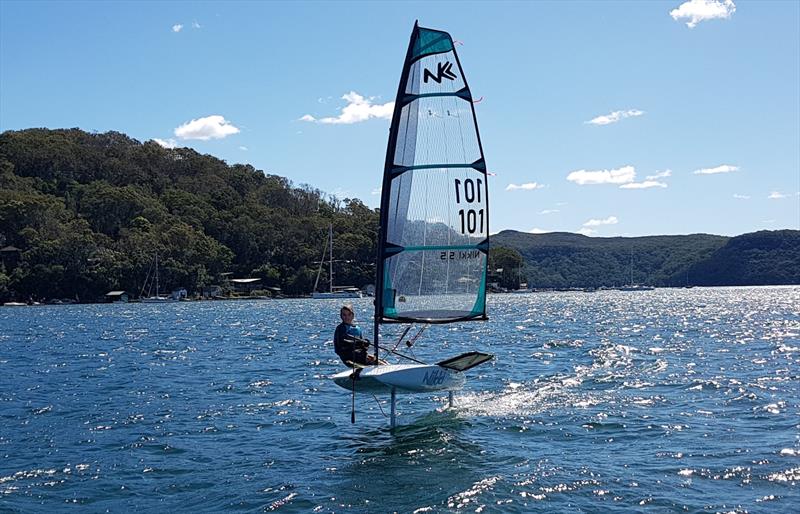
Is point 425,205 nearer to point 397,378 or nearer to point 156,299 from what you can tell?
point 397,378

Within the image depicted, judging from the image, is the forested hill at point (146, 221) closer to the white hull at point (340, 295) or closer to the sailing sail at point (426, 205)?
the white hull at point (340, 295)

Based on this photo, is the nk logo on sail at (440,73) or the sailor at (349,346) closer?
the sailor at (349,346)

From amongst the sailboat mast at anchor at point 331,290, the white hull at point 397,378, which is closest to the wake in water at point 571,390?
the white hull at point 397,378

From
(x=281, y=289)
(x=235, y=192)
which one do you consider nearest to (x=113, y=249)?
(x=281, y=289)

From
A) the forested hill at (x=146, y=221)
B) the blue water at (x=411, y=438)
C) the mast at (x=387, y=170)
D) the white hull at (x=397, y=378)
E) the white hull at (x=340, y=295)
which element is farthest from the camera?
the white hull at (x=340, y=295)

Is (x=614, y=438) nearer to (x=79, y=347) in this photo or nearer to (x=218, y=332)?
(x=79, y=347)

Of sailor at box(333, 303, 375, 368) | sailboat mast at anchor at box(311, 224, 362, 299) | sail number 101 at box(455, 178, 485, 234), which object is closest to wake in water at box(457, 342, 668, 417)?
sailor at box(333, 303, 375, 368)

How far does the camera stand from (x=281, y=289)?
144 metres

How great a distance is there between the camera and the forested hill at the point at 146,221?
11769 cm

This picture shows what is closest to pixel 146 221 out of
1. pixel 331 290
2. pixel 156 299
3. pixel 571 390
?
pixel 156 299

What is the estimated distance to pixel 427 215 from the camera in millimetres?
16172

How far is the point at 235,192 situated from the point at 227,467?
160794mm

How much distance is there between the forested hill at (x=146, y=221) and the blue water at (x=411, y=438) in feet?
310

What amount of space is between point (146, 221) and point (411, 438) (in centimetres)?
12674
